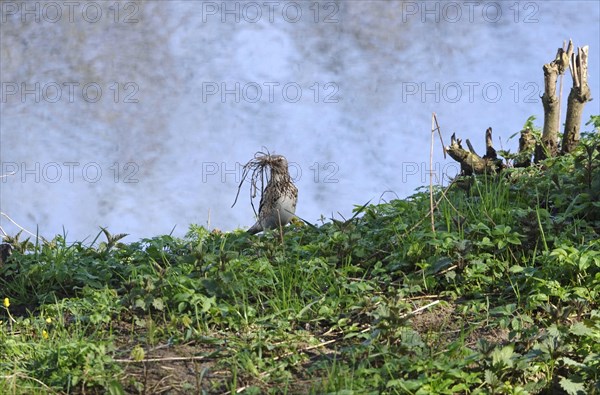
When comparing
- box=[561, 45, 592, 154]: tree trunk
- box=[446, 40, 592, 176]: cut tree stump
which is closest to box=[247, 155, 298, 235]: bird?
box=[446, 40, 592, 176]: cut tree stump

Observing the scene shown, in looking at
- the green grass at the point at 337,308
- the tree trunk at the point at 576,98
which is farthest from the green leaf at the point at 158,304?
the tree trunk at the point at 576,98

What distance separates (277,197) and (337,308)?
9.74 feet

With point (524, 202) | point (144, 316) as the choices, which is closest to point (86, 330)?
point (144, 316)

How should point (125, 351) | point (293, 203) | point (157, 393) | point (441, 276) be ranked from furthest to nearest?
point (293, 203) → point (441, 276) → point (125, 351) → point (157, 393)

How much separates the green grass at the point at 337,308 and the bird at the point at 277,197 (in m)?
1.12

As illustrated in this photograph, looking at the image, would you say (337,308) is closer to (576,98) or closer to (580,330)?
(580,330)

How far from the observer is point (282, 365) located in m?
4.54

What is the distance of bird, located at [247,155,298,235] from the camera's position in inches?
316

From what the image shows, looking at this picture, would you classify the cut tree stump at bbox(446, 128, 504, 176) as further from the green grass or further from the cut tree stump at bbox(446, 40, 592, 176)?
the green grass

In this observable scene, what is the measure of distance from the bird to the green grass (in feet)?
3.67

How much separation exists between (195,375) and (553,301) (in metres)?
2.40

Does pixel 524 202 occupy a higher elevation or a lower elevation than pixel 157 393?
higher

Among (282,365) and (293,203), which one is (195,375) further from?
(293,203)

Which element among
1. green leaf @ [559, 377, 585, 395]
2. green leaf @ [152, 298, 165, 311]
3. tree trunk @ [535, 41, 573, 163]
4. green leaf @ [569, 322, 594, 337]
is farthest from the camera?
tree trunk @ [535, 41, 573, 163]
